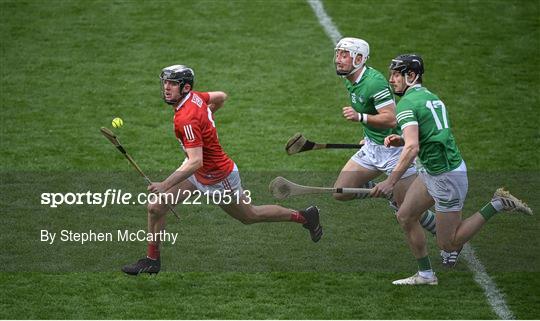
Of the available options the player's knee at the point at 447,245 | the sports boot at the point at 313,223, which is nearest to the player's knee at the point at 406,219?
the player's knee at the point at 447,245

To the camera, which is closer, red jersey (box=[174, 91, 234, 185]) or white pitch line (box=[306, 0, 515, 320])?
white pitch line (box=[306, 0, 515, 320])

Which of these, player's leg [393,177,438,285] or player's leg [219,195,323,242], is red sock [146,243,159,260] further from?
player's leg [393,177,438,285]

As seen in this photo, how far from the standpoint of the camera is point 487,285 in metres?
10.3

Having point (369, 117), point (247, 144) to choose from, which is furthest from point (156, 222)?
point (247, 144)

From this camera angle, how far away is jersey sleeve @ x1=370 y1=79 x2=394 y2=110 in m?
10.8

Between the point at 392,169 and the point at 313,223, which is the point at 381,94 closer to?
the point at 392,169

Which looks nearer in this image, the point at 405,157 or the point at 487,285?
the point at 405,157

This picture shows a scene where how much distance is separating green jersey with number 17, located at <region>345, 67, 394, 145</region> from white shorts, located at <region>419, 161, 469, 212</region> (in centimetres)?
100

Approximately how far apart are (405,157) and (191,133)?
6.60 ft

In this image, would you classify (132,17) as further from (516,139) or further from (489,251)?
(489,251)

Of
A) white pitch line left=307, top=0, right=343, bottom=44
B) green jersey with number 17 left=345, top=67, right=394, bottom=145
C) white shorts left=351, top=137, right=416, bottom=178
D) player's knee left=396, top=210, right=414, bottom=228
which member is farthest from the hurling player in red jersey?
white pitch line left=307, top=0, right=343, bottom=44

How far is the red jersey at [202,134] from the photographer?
9977 mm

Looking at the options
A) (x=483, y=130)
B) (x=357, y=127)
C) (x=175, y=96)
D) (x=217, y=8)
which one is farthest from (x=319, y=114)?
(x=175, y=96)

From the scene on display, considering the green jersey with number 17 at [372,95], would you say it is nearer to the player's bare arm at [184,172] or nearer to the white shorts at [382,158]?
the white shorts at [382,158]
